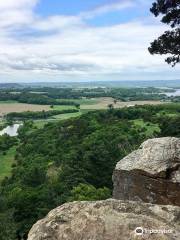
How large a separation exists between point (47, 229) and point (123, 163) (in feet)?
34.8

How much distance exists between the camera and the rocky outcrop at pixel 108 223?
10.2 m

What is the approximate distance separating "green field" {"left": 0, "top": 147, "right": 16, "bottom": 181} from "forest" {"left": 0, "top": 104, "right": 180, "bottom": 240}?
2235 mm

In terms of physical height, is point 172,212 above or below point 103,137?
above

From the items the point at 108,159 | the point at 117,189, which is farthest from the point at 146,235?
the point at 108,159

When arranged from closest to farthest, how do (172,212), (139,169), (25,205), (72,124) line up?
(172,212)
(139,169)
(25,205)
(72,124)

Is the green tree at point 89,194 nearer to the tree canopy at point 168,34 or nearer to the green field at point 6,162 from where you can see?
the tree canopy at point 168,34

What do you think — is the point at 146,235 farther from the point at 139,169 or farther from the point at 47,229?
the point at 139,169

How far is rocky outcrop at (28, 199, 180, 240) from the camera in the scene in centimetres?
1017

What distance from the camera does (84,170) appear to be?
7794 cm

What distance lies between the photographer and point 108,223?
10492 mm

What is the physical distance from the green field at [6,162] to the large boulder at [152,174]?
336ft

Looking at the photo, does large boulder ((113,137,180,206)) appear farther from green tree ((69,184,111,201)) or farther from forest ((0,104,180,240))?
green tree ((69,184,111,201))

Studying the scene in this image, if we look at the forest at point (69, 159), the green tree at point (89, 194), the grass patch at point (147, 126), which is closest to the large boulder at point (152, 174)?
the forest at point (69, 159)

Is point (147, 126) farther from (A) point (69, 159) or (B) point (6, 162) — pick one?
(A) point (69, 159)
